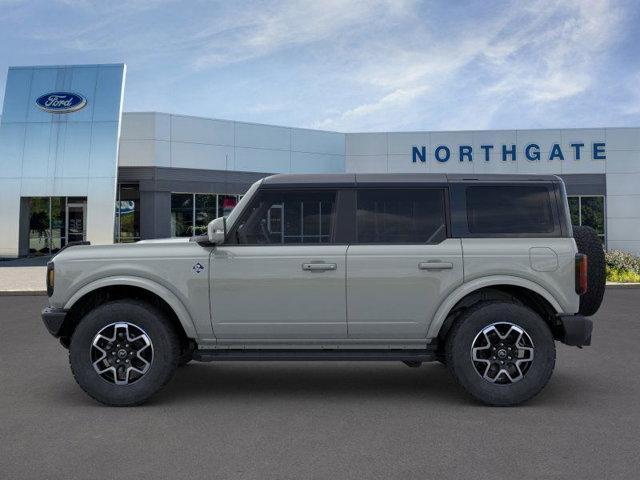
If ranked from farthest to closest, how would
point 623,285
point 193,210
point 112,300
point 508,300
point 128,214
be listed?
point 193,210, point 128,214, point 623,285, point 112,300, point 508,300

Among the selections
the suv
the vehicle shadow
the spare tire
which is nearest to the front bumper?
the suv

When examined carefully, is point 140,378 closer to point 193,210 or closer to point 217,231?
point 217,231

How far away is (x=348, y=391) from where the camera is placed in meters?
6.41

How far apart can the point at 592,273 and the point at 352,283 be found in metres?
2.18

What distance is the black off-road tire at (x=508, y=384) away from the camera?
18.6 feet

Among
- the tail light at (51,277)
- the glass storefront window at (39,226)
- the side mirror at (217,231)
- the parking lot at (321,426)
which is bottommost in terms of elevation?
the parking lot at (321,426)

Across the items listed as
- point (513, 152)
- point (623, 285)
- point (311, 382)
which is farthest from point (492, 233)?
point (513, 152)

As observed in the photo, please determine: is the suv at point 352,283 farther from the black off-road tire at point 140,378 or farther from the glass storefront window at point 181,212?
the glass storefront window at point 181,212

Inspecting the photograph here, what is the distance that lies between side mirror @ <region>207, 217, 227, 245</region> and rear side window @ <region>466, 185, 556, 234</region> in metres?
2.15

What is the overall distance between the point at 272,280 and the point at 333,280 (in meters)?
0.53

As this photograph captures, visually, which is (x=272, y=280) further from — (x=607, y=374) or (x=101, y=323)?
(x=607, y=374)

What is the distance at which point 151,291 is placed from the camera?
19.3 feet

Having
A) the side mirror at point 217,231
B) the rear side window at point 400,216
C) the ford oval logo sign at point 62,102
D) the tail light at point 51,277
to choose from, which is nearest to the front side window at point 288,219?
the side mirror at point 217,231

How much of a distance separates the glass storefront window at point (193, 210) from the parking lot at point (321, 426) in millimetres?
24187
